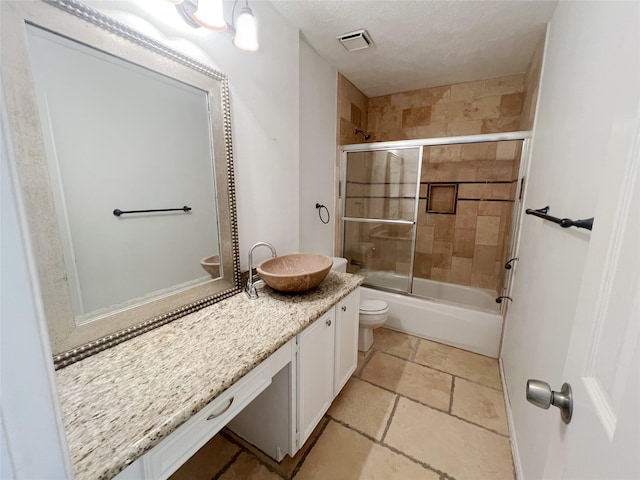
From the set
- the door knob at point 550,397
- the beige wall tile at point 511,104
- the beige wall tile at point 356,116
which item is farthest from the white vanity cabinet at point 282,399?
the beige wall tile at point 511,104

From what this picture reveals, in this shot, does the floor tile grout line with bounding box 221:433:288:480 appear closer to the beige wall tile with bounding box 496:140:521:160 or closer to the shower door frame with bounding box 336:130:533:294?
the shower door frame with bounding box 336:130:533:294

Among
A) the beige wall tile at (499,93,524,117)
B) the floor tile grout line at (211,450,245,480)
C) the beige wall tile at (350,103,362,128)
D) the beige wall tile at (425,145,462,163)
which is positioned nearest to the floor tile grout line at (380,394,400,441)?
the floor tile grout line at (211,450,245,480)

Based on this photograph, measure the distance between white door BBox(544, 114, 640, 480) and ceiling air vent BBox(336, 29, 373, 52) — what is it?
1885 mm

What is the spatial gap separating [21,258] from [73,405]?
735 millimetres

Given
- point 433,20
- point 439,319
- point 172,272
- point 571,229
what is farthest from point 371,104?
point 172,272

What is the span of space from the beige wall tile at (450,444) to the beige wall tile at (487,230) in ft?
6.21

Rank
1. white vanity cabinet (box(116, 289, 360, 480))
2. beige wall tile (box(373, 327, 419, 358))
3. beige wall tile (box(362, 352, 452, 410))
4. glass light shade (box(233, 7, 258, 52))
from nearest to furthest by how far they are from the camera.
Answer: white vanity cabinet (box(116, 289, 360, 480)) < glass light shade (box(233, 7, 258, 52)) < beige wall tile (box(362, 352, 452, 410)) < beige wall tile (box(373, 327, 419, 358))

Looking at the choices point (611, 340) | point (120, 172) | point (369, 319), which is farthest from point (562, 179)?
point (120, 172)

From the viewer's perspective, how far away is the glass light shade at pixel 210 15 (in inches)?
42.3

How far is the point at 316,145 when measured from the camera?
235 centimetres

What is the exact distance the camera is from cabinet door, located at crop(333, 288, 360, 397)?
1569 mm

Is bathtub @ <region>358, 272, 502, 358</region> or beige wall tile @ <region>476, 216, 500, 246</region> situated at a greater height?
beige wall tile @ <region>476, 216, 500, 246</region>

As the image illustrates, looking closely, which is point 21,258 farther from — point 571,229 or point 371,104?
point 371,104


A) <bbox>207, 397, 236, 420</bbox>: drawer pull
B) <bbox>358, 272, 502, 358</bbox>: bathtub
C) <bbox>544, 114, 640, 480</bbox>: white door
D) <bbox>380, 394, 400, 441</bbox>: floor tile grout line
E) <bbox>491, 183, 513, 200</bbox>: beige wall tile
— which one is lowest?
<bbox>380, 394, 400, 441</bbox>: floor tile grout line
